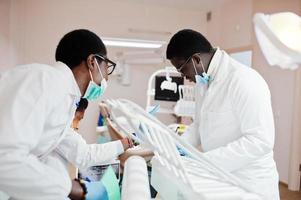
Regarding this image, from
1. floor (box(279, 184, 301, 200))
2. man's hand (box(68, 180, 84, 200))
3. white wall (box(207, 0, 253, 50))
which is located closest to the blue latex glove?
man's hand (box(68, 180, 84, 200))

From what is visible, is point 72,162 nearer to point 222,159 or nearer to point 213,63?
point 222,159

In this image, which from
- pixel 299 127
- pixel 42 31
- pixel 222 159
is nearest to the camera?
pixel 222 159

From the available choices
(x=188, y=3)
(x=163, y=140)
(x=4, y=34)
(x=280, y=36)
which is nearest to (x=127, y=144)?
(x=163, y=140)

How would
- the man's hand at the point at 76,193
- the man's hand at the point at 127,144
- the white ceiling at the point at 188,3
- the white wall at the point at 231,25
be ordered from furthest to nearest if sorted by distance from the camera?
the white ceiling at the point at 188,3 < the white wall at the point at 231,25 < the man's hand at the point at 127,144 < the man's hand at the point at 76,193

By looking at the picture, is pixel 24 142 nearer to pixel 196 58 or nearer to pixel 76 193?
pixel 76 193

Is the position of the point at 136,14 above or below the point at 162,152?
above

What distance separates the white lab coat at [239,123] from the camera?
109 centimetres

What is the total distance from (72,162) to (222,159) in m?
0.68

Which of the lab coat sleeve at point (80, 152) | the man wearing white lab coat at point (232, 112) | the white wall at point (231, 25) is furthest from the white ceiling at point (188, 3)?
the lab coat sleeve at point (80, 152)

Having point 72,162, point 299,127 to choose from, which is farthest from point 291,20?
point 299,127

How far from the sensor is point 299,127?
3.55 m

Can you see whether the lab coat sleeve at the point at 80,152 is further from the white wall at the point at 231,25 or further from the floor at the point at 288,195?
the white wall at the point at 231,25

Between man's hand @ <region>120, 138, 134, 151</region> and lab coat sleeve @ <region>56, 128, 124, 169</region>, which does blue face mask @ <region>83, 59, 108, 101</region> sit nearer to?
lab coat sleeve @ <region>56, 128, 124, 169</region>

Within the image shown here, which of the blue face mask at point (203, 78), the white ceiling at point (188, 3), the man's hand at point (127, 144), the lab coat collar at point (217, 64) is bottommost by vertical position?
the man's hand at point (127, 144)
